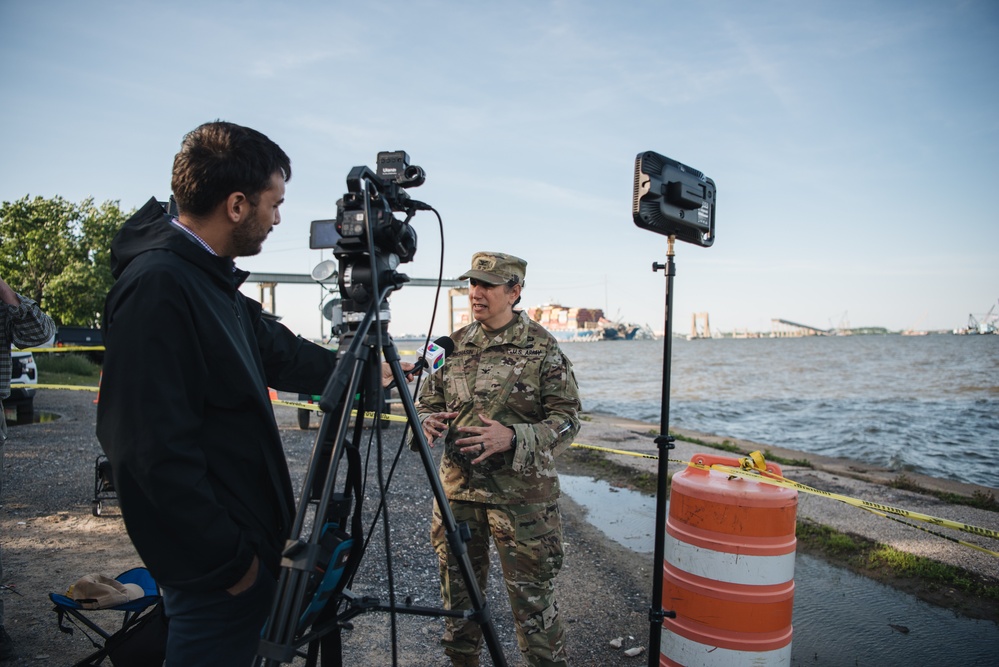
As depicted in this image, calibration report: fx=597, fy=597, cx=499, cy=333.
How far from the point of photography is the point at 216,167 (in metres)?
1.79

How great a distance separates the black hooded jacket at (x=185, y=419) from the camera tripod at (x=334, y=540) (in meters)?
0.17

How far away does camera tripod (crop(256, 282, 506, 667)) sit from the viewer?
158cm

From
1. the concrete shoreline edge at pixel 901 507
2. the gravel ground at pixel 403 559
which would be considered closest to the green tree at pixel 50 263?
the gravel ground at pixel 403 559

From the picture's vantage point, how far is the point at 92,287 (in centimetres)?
2952

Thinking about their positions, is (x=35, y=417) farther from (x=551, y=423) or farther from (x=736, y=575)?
(x=736, y=575)

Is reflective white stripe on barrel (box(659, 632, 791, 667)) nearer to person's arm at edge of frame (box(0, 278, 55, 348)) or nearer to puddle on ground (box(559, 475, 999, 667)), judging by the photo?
puddle on ground (box(559, 475, 999, 667))

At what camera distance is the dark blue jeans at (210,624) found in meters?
1.76

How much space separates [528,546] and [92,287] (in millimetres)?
33595

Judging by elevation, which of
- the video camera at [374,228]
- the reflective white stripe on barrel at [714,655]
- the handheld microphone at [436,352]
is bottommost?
the reflective white stripe on barrel at [714,655]

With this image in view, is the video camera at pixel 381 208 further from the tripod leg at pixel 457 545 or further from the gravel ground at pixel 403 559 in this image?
the gravel ground at pixel 403 559

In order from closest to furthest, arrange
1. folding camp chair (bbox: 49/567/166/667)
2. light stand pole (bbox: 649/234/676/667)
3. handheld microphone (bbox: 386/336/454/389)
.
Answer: folding camp chair (bbox: 49/567/166/667)
handheld microphone (bbox: 386/336/454/389)
light stand pole (bbox: 649/234/676/667)

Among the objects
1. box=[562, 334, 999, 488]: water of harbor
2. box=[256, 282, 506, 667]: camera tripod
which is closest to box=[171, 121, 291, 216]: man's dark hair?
box=[256, 282, 506, 667]: camera tripod

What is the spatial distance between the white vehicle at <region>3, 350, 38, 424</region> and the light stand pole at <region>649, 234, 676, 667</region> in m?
12.3

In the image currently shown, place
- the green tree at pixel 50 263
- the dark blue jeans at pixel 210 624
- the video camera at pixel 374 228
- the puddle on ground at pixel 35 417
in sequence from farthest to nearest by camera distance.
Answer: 1. the green tree at pixel 50 263
2. the puddle on ground at pixel 35 417
3. the video camera at pixel 374 228
4. the dark blue jeans at pixel 210 624
